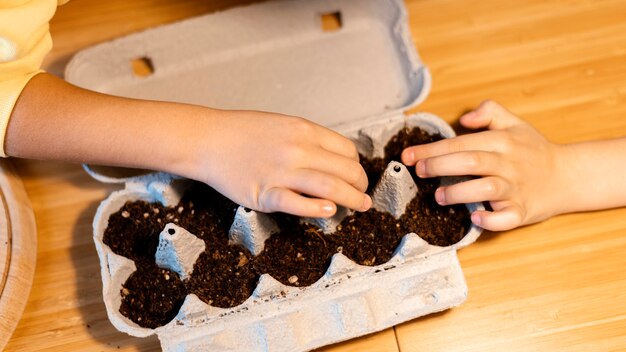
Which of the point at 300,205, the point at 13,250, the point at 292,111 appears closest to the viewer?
the point at 300,205

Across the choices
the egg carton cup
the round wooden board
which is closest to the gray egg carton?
the egg carton cup

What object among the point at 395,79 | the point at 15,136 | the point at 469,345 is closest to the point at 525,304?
the point at 469,345

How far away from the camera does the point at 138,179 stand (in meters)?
0.75

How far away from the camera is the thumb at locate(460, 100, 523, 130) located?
30.0 inches

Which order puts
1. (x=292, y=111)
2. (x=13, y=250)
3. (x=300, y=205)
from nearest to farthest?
(x=300, y=205), (x=13, y=250), (x=292, y=111)

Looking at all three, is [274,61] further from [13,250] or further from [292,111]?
[13,250]

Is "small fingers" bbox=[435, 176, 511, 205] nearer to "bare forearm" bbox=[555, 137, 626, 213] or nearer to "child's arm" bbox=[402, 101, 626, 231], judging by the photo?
"child's arm" bbox=[402, 101, 626, 231]

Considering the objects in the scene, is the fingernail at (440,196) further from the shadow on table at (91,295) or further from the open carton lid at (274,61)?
the shadow on table at (91,295)

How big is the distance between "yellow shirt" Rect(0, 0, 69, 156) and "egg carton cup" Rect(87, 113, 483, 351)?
0.20 m

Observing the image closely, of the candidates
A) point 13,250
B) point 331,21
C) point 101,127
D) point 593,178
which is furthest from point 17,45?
point 593,178

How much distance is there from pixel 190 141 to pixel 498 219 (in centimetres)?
36

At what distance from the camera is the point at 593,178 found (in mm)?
742

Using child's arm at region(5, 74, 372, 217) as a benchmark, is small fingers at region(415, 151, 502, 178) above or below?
below

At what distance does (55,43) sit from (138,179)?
35 cm
